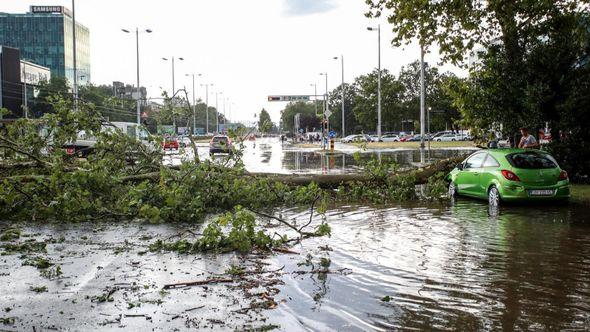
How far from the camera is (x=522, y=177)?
12.2 metres

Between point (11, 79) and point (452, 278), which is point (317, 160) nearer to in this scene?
point (452, 278)

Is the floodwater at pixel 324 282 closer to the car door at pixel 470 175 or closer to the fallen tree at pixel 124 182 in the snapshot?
the fallen tree at pixel 124 182

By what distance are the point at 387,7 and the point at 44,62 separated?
420 ft

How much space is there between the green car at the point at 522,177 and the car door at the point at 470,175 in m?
0.37

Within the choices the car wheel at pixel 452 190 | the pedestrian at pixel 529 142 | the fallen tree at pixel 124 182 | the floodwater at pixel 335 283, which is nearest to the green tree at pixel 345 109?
the pedestrian at pixel 529 142

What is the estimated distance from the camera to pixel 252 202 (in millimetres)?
12289

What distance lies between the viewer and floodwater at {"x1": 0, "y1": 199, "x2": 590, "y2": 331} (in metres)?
4.80

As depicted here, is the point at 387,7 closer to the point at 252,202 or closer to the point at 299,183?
the point at 299,183

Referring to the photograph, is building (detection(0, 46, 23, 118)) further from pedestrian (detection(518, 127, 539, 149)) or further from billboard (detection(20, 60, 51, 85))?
pedestrian (detection(518, 127, 539, 149))

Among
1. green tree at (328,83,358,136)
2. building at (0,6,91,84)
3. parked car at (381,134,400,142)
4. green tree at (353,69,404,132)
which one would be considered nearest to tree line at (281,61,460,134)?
green tree at (353,69,404,132)

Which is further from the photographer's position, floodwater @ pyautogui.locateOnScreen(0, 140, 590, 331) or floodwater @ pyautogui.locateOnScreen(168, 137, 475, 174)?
floodwater @ pyautogui.locateOnScreen(168, 137, 475, 174)

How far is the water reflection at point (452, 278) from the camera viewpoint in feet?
A: 15.9

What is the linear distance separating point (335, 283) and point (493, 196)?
7885 millimetres

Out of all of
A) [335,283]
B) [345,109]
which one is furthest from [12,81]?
[335,283]
